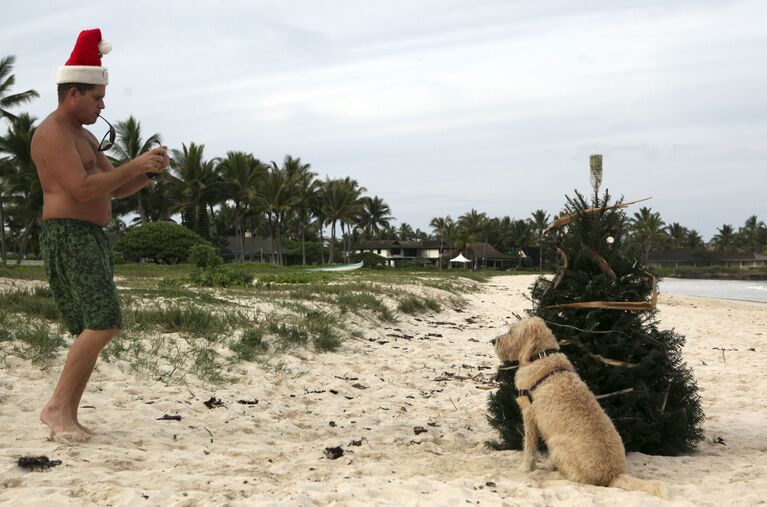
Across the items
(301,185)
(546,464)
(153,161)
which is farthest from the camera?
(301,185)

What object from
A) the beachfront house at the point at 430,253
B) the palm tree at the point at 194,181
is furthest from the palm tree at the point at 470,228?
the palm tree at the point at 194,181

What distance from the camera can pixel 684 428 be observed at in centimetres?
462

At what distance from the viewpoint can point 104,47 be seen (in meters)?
4.52

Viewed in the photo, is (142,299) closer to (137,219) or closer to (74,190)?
(74,190)

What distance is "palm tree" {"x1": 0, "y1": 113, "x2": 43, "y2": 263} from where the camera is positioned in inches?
1556

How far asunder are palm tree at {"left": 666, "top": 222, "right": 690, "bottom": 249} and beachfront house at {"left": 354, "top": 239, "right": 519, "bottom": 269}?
40.6 meters

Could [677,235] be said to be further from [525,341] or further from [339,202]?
[525,341]

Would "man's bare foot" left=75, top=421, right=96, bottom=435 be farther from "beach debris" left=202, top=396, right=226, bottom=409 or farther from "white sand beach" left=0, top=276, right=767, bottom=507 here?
"beach debris" left=202, top=396, right=226, bottom=409

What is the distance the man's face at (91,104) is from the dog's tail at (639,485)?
4.24m

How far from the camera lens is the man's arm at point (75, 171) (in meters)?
4.11

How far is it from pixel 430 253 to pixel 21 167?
266 ft

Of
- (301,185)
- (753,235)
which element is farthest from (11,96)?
(753,235)

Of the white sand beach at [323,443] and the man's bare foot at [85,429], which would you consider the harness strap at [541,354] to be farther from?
the man's bare foot at [85,429]

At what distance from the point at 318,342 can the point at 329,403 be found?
95.0 inches
